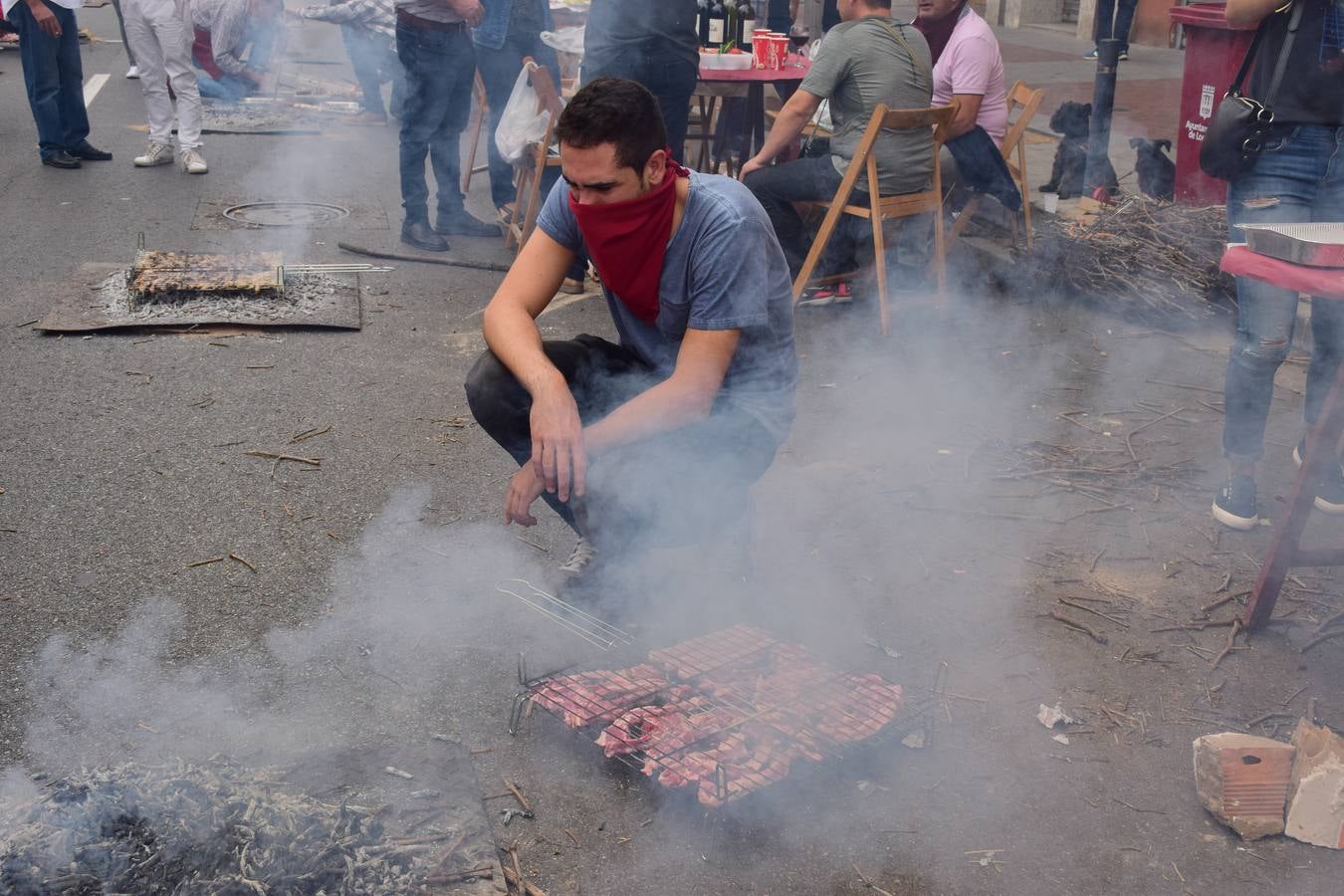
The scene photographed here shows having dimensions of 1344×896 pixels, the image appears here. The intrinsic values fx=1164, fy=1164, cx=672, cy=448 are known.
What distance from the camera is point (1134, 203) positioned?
667cm

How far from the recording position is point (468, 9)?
639 centimetres

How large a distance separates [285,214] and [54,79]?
221cm

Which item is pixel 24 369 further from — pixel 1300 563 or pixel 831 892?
pixel 1300 563

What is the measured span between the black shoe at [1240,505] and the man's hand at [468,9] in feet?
15.2

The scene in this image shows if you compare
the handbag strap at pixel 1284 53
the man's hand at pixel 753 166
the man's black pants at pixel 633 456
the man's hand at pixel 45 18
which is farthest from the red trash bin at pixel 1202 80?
the man's hand at pixel 45 18

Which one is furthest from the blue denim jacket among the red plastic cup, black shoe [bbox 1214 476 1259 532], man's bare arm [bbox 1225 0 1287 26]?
black shoe [bbox 1214 476 1259 532]

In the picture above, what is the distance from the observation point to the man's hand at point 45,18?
786cm

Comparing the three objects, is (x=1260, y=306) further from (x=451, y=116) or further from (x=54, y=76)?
(x=54, y=76)

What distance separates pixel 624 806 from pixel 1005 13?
59.1 ft

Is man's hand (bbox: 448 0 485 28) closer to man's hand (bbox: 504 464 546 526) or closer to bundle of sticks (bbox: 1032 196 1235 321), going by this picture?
bundle of sticks (bbox: 1032 196 1235 321)

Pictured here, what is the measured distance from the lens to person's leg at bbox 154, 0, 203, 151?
A: 802 centimetres

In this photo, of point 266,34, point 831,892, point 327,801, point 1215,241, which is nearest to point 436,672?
point 327,801

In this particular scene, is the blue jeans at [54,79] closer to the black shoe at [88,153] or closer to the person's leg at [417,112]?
the black shoe at [88,153]

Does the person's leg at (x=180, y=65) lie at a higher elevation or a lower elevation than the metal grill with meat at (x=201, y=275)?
higher
